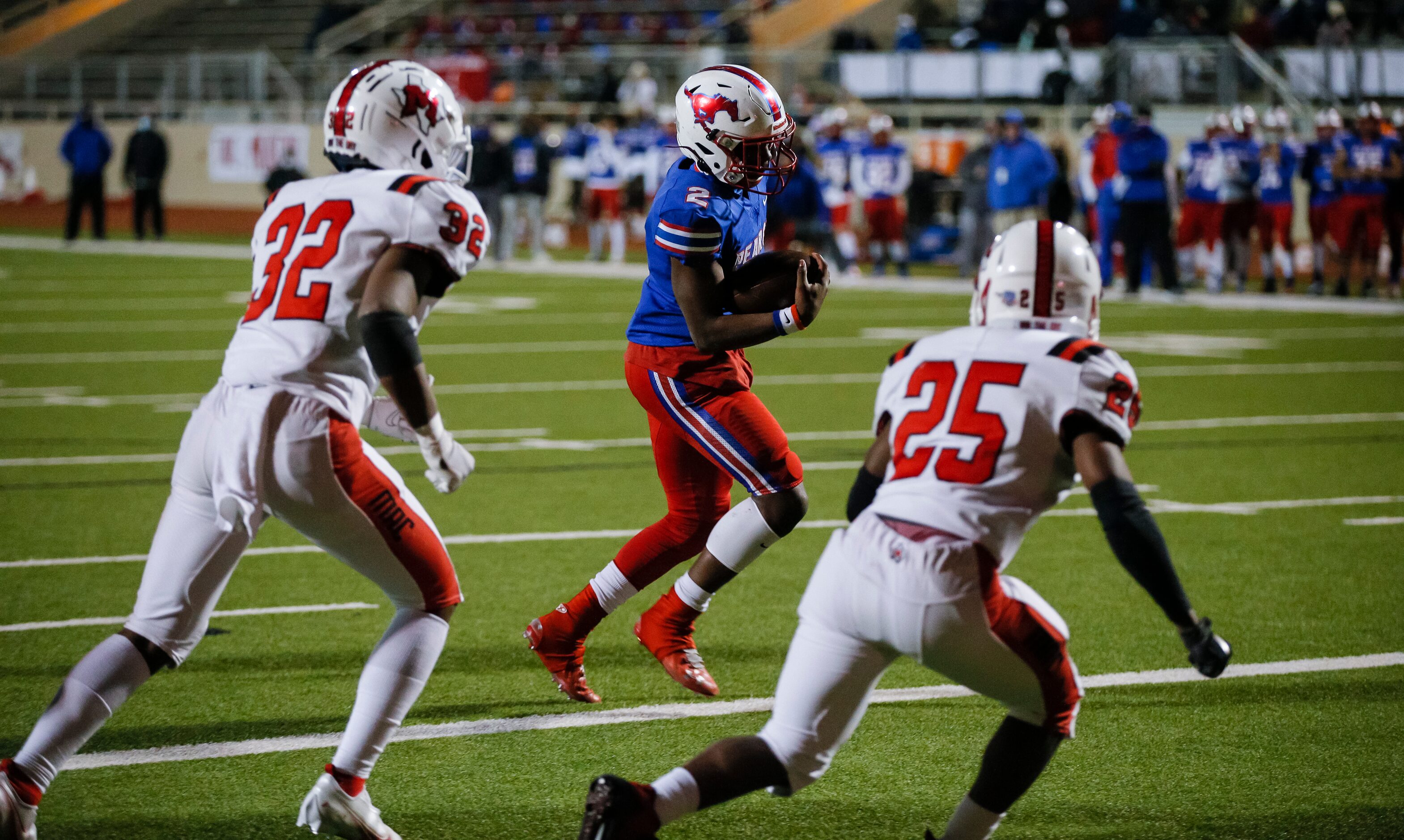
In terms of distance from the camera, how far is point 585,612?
4.68 meters

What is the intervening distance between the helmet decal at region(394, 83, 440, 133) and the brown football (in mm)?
1107

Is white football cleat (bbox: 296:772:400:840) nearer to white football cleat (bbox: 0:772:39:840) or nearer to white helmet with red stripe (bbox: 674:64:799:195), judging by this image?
white football cleat (bbox: 0:772:39:840)

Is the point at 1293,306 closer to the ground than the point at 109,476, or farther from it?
closer to the ground

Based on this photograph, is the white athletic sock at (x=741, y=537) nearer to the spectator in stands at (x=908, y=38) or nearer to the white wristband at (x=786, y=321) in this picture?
the white wristband at (x=786, y=321)

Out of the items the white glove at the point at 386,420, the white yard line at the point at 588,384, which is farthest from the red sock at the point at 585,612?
the white yard line at the point at 588,384

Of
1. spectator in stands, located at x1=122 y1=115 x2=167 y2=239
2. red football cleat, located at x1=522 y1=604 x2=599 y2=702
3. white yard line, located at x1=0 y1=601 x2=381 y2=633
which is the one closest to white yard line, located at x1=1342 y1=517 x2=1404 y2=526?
red football cleat, located at x1=522 y1=604 x2=599 y2=702

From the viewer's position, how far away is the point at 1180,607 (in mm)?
2902

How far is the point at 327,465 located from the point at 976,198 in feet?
55.8

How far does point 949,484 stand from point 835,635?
1.15 ft

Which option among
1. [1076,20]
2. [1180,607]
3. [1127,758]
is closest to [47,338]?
[1127,758]

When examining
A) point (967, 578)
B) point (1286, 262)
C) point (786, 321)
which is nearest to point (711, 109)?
point (786, 321)

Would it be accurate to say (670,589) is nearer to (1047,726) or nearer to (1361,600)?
(1047,726)

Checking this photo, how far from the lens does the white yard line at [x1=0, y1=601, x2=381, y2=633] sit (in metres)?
5.32

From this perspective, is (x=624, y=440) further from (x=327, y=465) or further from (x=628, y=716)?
(x=327, y=465)
